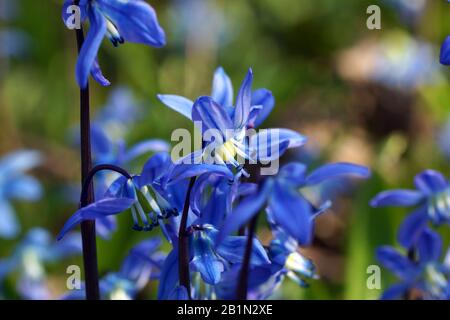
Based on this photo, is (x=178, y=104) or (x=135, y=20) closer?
(x=135, y=20)

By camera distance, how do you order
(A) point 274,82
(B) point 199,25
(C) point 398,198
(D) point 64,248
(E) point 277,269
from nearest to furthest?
(E) point 277,269 < (C) point 398,198 < (D) point 64,248 < (A) point 274,82 < (B) point 199,25

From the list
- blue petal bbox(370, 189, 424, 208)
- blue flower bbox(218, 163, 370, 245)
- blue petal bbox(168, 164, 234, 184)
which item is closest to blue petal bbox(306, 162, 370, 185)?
blue flower bbox(218, 163, 370, 245)

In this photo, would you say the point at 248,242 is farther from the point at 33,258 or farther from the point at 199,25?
the point at 199,25

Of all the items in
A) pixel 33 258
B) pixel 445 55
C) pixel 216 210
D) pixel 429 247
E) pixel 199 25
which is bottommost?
pixel 33 258

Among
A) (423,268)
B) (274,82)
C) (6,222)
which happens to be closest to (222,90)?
(423,268)

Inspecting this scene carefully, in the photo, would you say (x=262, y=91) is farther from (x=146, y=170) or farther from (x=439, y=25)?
(x=439, y=25)

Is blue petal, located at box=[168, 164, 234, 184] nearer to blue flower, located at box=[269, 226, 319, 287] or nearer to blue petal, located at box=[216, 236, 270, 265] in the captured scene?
blue petal, located at box=[216, 236, 270, 265]

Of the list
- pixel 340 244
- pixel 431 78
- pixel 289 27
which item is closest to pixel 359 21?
pixel 289 27
